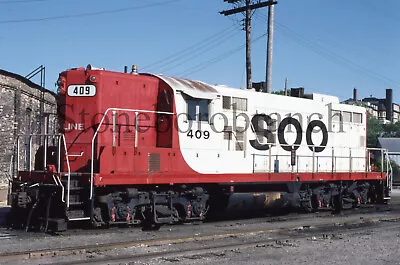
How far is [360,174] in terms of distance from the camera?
17031 millimetres

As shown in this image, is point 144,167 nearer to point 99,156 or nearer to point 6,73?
point 99,156

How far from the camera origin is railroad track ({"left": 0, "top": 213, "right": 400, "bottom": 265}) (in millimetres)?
8156

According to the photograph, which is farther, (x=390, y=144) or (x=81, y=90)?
(x=390, y=144)

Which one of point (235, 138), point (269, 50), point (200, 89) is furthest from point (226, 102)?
point (269, 50)

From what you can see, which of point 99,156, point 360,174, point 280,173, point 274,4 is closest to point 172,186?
point 99,156

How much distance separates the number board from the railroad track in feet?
12.1

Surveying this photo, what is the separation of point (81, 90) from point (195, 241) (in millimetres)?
4361

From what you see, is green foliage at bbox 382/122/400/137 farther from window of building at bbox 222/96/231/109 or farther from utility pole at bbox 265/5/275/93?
window of building at bbox 222/96/231/109

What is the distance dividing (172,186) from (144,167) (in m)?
1.02

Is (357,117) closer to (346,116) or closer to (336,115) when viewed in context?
(346,116)

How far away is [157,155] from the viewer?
1152cm

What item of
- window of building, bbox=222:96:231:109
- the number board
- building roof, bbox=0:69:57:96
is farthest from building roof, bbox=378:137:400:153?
the number board

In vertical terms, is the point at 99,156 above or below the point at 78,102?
below

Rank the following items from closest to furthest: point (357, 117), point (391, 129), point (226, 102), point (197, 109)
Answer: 1. point (197, 109)
2. point (226, 102)
3. point (357, 117)
4. point (391, 129)
